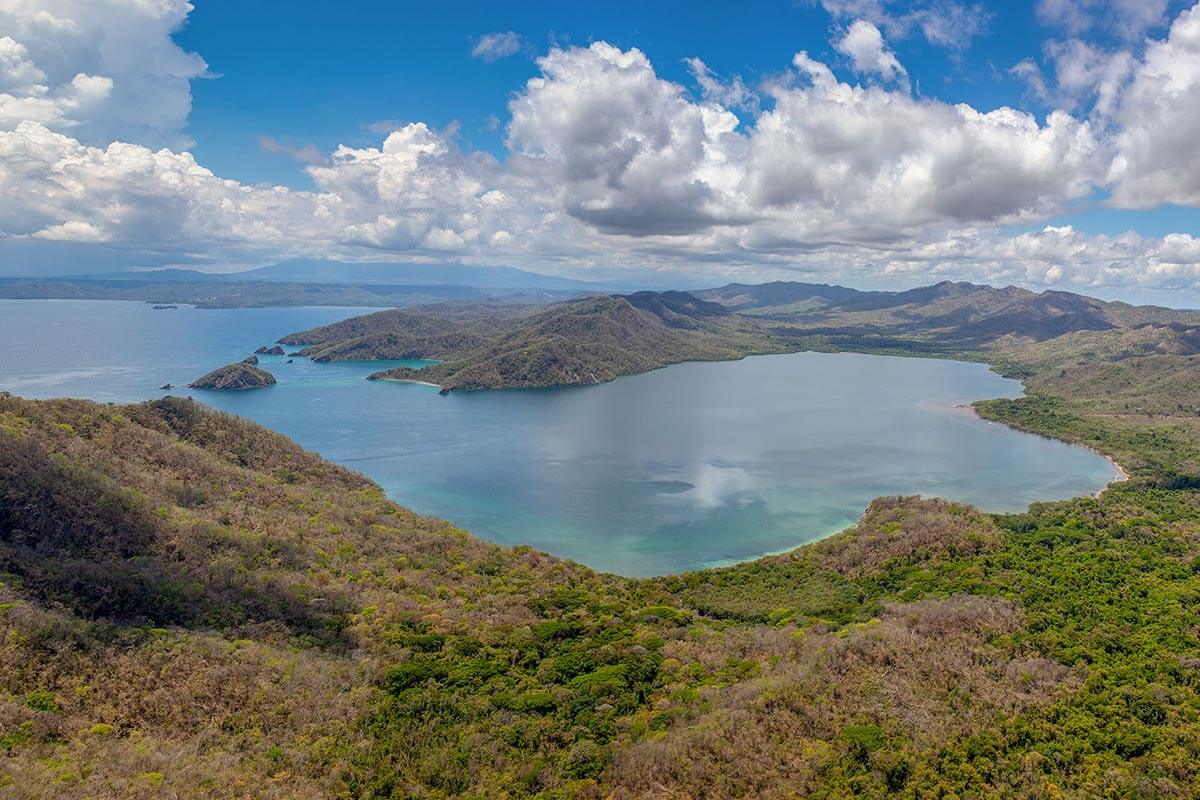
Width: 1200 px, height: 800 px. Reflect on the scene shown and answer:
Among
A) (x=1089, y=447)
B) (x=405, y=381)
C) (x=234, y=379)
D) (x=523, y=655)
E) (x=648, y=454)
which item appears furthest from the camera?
(x=405, y=381)

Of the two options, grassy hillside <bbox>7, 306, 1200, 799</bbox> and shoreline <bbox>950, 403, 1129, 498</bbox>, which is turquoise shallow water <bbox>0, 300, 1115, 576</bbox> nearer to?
shoreline <bbox>950, 403, 1129, 498</bbox>

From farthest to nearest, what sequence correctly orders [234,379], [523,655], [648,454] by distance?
[234,379] → [648,454] → [523,655]

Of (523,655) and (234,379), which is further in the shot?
(234,379)

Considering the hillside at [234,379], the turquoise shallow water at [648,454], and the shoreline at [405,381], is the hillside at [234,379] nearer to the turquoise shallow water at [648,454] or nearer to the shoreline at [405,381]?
the turquoise shallow water at [648,454]

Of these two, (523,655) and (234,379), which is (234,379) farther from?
(523,655)

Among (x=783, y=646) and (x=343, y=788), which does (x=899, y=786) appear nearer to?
(x=783, y=646)

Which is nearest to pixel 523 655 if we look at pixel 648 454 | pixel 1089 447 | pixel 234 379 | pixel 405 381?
pixel 648 454

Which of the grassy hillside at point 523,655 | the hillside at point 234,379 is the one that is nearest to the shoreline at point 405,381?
the hillside at point 234,379
